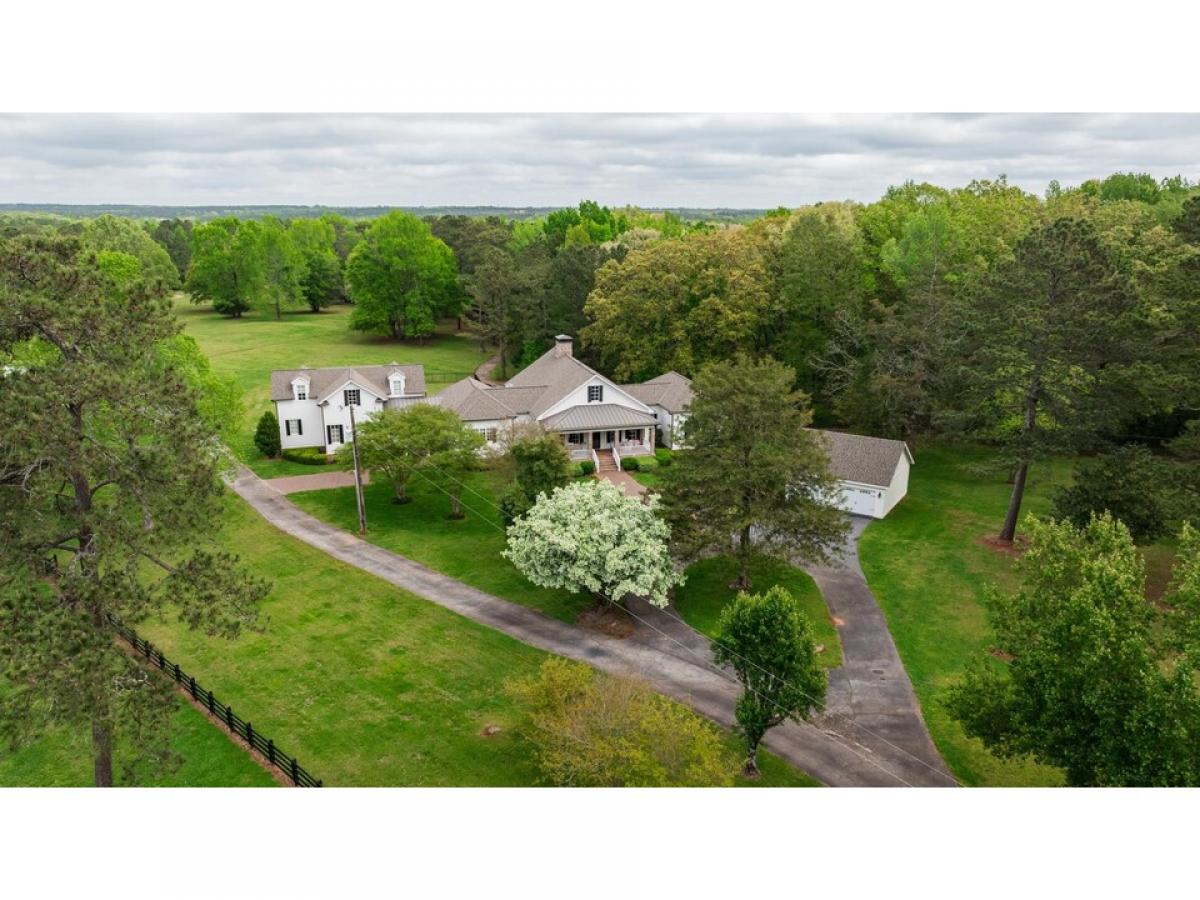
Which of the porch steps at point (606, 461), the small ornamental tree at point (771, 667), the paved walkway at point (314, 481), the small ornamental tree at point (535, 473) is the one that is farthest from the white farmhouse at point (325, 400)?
the small ornamental tree at point (771, 667)

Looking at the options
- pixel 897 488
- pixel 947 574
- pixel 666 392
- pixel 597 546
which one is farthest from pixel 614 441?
pixel 597 546

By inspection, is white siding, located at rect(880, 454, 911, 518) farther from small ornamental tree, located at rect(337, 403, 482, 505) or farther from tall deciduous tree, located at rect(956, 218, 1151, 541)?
small ornamental tree, located at rect(337, 403, 482, 505)

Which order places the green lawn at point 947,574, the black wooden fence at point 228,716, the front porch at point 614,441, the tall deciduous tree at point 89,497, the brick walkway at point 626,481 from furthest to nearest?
1. the front porch at point 614,441
2. the brick walkway at point 626,481
3. the green lawn at point 947,574
4. the black wooden fence at point 228,716
5. the tall deciduous tree at point 89,497

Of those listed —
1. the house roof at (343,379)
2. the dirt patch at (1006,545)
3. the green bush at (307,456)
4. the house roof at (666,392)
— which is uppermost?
the house roof at (343,379)

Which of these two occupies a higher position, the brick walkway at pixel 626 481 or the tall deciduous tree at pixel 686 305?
the tall deciduous tree at pixel 686 305

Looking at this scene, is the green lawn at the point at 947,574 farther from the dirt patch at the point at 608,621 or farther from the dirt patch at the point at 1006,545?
the dirt patch at the point at 608,621

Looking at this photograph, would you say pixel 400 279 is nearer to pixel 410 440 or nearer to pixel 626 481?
pixel 626 481

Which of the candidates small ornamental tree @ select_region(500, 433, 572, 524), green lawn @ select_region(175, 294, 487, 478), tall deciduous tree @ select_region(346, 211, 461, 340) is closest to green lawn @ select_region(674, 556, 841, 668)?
small ornamental tree @ select_region(500, 433, 572, 524)
